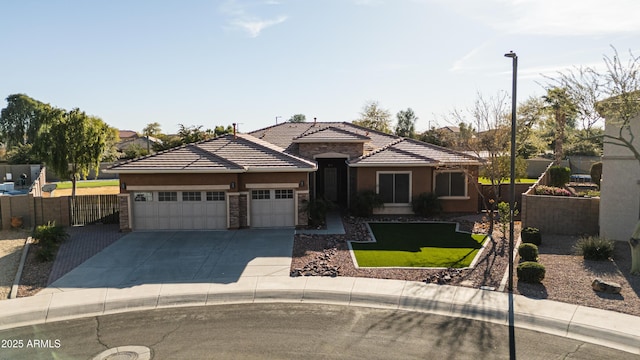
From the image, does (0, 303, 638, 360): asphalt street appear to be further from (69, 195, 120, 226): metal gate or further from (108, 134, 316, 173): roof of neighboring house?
(69, 195, 120, 226): metal gate

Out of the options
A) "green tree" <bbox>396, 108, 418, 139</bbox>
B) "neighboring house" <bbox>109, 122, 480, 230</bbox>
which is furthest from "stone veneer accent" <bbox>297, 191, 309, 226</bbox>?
"green tree" <bbox>396, 108, 418, 139</bbox>

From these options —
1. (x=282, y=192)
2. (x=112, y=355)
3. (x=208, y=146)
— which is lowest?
(x=112, y=355)

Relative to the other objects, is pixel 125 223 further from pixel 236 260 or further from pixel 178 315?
pixel 178 315

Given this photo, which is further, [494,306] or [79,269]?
[79,269]

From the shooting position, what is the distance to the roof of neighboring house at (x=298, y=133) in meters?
27.8

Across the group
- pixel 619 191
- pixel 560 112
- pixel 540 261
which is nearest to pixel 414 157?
pixel 619 191

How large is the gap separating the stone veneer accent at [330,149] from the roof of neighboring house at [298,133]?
3.43ft

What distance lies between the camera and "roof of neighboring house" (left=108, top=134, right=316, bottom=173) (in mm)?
19625

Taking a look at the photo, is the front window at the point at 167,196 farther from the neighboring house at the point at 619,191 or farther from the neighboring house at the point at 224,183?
the neighboring house at the point at 619,191

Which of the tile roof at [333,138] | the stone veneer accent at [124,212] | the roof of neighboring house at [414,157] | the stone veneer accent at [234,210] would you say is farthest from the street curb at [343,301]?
the tile roof at [333,138]

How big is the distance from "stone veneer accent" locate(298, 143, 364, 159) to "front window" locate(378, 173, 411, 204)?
223cm

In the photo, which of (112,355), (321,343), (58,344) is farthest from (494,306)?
(58,344)

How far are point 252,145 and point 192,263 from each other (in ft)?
28.2

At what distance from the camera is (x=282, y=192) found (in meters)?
20.8
